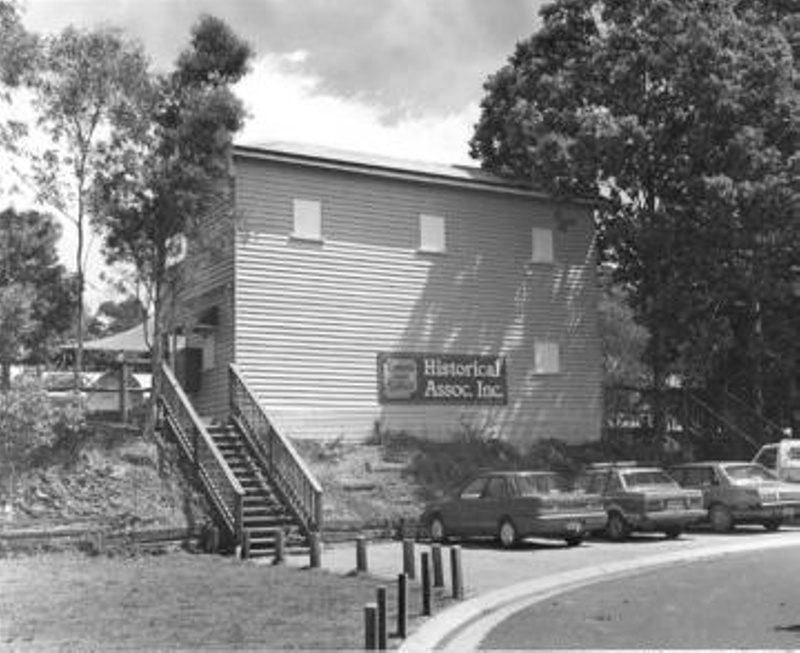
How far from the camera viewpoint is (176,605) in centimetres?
1484

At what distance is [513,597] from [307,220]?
1623 centimetres

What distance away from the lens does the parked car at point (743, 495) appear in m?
26.4

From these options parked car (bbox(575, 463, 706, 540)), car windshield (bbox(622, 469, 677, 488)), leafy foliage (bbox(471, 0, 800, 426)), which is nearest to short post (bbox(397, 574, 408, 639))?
parked car (bbox(575, 463, 706, 540))

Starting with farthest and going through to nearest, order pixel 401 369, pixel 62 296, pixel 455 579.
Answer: pixel 401 369
pixel 62 296
pixel 455 579

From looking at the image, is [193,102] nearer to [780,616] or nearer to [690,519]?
[690,519]

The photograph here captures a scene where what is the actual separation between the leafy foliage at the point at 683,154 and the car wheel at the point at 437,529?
1109 centimetres

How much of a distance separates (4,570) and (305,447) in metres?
11.0

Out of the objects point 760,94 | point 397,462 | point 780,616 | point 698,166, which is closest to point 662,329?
point 698,166

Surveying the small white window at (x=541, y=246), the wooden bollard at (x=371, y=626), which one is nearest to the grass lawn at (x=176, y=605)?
the wooden bollard at (x=371, y=626)

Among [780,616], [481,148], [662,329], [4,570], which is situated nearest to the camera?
[780,616]

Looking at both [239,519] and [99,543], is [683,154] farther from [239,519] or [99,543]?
[99,543]

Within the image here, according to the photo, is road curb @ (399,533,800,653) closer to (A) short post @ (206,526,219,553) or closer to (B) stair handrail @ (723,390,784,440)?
(A) short post @ (206,526,219,553)

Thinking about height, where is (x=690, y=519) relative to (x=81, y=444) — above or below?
below

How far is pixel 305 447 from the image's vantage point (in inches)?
1147
